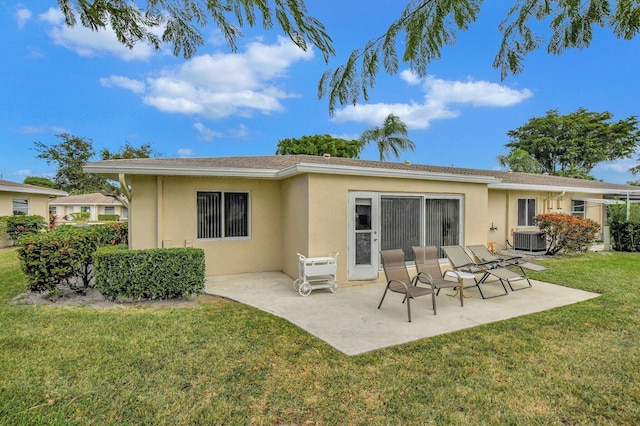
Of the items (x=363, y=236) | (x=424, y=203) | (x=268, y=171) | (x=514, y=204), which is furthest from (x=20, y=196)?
(x=514, y=204)

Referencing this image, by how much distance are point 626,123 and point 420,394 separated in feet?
128

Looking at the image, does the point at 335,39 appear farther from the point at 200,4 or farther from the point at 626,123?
the point at 626,123

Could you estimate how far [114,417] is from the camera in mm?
2893

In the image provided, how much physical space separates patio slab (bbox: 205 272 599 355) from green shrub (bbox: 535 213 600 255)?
18.3ft

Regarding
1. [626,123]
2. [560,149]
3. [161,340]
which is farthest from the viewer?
[560,149]

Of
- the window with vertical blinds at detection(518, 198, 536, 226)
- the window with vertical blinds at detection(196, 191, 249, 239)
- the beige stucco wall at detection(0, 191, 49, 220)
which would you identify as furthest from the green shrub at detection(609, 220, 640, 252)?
the beige stucco wall at detection(0, 191, 49, 220)

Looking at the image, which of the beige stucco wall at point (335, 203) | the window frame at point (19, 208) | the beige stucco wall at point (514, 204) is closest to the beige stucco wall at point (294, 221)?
the beige stucco wall at point (335, 203)

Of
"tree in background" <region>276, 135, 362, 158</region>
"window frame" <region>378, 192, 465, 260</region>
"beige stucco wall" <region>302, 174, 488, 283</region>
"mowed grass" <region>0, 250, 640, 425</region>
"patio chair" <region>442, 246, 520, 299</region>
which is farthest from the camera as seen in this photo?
"tree in background" <region>276, 135, 362, 158</region>

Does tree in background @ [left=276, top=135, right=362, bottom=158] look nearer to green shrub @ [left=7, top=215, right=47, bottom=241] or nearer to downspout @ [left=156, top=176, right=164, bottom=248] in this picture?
green shrub @ [left=7, top=215, right=47, bottom=241]

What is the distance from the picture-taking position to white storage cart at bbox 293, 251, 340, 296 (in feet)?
23.7

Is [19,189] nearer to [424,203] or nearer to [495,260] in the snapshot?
[424,203]

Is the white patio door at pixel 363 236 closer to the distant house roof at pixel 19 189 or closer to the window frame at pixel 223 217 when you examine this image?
the window frame at pixel 223 217

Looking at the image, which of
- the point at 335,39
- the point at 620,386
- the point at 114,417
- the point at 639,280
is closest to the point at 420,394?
the point at 620,386

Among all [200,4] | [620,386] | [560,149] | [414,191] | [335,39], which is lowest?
[620,386]
